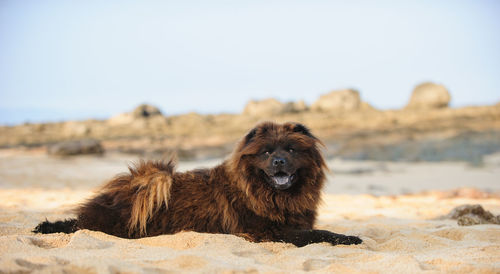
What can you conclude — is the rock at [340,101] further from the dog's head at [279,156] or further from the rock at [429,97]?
the dog's head at [279,156]

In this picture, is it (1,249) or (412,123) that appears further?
(412,123)

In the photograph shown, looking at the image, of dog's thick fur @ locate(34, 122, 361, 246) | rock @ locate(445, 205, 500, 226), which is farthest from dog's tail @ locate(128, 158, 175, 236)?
A: rock @ locate(445, 205, 500, 226)

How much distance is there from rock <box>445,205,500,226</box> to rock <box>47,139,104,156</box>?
1719cm

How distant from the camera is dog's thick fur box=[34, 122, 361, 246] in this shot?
4422mm

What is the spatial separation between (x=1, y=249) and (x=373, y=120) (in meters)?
23.6

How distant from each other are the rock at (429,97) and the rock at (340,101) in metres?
3.95

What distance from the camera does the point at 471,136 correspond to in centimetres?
1873

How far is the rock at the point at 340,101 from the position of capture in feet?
99.7

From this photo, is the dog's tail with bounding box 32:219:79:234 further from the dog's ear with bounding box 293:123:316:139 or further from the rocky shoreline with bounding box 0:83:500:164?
the rocky shoreline with bounding box 0:83:500:164

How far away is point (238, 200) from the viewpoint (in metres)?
4.60

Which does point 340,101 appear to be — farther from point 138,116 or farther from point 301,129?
point 301,129

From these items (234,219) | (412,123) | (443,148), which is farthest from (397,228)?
(412,123)

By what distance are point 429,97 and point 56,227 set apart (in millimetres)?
26441

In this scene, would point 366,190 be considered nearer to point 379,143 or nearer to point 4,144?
point 379,143
